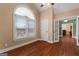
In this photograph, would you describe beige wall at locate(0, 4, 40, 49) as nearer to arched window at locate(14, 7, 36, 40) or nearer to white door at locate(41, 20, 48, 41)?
arched window at locate(14, 7, 36, 40)

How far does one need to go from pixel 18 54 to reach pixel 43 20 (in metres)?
0.89

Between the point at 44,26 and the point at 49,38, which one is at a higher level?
the point at 44,26

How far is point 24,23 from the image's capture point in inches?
81.2

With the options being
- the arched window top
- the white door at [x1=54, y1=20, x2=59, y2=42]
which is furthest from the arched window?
the white door at [x1=54, y1=20, x2=59, y2=42]

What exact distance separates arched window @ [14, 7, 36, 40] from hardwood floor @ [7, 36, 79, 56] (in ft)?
0.83

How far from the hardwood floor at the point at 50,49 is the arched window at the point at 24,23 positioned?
253mm

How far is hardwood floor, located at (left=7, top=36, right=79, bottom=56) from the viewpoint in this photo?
2012 mm

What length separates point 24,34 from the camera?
83.9 inches

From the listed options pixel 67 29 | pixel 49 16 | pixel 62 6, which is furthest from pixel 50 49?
pixel 62 6

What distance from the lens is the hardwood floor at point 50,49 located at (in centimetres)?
201

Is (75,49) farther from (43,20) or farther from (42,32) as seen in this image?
(43,20)

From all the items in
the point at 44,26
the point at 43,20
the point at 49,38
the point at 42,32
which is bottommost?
the point at 49,38

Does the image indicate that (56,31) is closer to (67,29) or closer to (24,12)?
(67,29)

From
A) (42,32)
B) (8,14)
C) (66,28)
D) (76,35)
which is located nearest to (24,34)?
(42,32)
